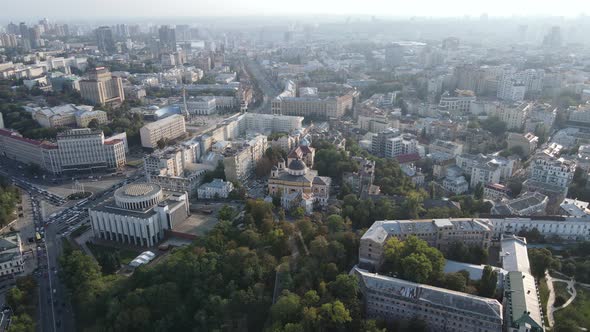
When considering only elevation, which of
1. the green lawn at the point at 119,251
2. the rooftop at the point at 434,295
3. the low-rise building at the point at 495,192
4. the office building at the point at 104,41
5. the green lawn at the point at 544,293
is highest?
the office building at the point at 104,41

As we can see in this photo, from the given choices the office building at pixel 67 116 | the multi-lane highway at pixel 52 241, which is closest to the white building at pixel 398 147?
the multi-lane highway at pixel 52 241

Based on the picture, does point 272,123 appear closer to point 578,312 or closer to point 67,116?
point 67,116

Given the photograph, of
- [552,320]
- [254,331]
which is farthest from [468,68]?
[254,331]

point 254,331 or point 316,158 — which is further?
point 316,158

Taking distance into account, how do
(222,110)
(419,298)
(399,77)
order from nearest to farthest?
(419,298), (222,110), (399,77)

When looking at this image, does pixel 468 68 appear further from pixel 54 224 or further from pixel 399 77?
pixel 54 224

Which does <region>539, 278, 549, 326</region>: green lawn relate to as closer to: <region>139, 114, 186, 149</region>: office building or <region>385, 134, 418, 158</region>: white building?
<region>385, 134, 418, 158</region>: white building

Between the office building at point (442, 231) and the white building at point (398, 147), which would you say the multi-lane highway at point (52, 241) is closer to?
the office building at point (442, 231)

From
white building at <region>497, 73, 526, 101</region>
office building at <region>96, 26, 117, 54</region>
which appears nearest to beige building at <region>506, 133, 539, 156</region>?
white building at <region>497, 73, 526, 101</region>
